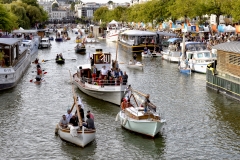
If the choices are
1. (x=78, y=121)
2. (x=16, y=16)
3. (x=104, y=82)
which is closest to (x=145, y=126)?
(x=78, y=121)

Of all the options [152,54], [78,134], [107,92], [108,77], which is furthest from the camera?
[152,54]

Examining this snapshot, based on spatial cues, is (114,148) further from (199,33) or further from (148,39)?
(199,33)

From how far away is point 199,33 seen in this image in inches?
3455

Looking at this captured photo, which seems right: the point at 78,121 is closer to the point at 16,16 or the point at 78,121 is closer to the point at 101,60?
the point at 101,60

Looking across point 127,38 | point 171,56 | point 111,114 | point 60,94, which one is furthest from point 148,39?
point 111,114

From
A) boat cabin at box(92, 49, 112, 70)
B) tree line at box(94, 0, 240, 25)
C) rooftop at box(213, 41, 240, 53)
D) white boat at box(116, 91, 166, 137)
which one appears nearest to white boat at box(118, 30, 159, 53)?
tree line at box(94, 0, 240, 25)

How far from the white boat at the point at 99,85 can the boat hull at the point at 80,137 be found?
9.64 meters

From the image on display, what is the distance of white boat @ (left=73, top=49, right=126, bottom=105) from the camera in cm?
3581

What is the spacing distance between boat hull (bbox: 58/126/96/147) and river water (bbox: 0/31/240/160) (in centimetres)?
31

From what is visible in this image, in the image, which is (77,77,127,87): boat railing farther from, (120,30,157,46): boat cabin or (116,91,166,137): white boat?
(120,30,157,46): boat cabin

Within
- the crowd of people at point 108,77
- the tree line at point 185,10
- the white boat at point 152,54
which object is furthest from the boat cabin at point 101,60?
the tree line at point 185,10

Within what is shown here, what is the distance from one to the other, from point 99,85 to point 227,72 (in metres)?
11.5

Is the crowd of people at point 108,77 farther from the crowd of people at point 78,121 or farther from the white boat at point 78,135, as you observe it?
the white boat at point 78,135

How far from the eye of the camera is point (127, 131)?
94.3 ft
